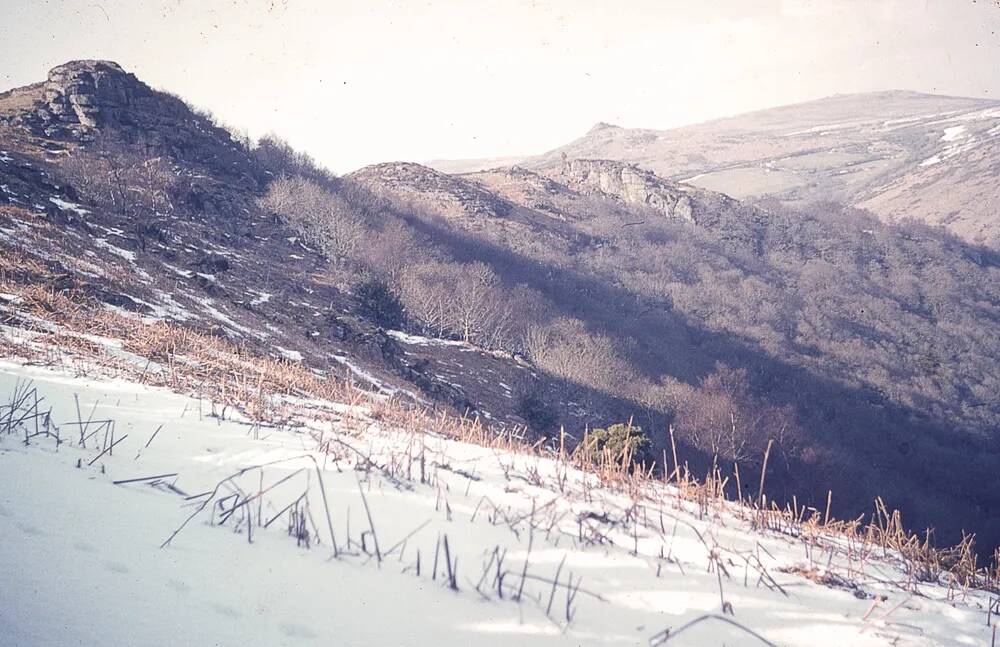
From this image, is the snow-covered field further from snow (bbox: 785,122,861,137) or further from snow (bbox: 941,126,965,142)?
snow (bbox: 785,122,861,137)

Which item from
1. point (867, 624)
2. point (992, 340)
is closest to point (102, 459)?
point (867, 624)

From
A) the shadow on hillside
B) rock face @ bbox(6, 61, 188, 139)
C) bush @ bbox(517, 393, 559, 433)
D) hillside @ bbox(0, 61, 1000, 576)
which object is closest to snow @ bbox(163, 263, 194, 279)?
hillside @ bbox(0, 61, 1000, 576)

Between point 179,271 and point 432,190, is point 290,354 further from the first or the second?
point 432,190

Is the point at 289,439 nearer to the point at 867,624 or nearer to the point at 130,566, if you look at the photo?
the point at 130,566

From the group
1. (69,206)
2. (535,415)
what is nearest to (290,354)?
(535,415)

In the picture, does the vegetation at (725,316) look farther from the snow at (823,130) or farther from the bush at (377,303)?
the snow at (823,130)

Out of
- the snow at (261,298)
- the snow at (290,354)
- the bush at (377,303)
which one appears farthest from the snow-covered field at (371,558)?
the bush at (377,303)

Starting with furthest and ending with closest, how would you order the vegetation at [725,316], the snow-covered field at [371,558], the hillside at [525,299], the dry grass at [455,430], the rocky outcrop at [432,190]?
the rocky outcrop at [432,190] → the vegetation at [725,316] → the hillside at [525,299] → the dry grass at [455,430] → the snow-covered field at [371,558]
